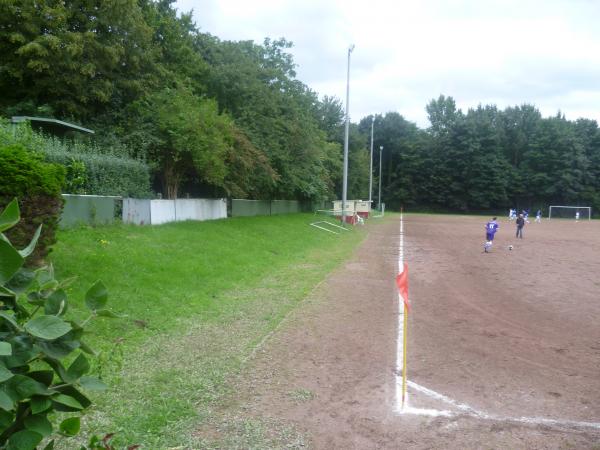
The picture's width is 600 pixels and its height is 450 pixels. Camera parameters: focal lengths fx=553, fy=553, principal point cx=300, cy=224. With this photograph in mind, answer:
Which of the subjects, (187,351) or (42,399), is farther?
(187,351)

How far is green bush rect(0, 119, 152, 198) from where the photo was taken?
47.3 feet

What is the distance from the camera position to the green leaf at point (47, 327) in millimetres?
1499

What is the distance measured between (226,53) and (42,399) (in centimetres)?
3194

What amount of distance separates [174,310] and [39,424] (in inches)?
335

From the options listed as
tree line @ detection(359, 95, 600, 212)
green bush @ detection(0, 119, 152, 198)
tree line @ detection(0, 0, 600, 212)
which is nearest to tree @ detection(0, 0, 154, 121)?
tree line @ detection(0, 0, 600, 212)

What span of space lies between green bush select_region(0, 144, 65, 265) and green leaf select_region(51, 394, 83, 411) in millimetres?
7632

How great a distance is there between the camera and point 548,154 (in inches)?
3477

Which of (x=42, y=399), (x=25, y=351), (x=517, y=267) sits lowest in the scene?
(x=517, y=267)

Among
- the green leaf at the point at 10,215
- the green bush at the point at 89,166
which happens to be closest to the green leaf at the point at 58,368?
the green leaf at the point at 10,215

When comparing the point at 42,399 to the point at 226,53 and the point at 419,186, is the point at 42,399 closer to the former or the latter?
the point at 226,53

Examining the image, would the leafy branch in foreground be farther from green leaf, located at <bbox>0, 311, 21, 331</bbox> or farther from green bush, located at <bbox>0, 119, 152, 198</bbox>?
green bush, located at <bbox>0, 119, 152, 198</bbox>

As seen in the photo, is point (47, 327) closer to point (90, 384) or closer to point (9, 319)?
point (9, 319)

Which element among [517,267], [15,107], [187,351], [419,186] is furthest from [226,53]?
[419,186]

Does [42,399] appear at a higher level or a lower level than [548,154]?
lower
